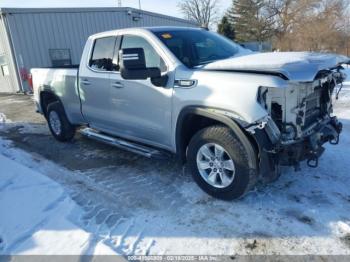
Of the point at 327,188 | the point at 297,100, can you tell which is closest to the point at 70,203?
the point at 297,100

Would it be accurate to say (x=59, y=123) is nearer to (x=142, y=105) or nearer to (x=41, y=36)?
(x=142, y=105)

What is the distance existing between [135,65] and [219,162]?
1.44m

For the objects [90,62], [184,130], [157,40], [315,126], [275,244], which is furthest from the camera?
[90,62]

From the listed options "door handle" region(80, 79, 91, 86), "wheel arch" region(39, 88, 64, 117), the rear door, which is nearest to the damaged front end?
the rear door

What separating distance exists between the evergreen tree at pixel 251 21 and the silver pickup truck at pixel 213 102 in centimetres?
4040

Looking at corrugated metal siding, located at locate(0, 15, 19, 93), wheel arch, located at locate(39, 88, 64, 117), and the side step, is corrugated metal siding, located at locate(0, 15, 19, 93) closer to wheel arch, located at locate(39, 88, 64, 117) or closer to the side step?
wheel arch, located at locate(39, 88, 64, 117)

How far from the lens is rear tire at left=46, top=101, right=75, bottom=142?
6249mm

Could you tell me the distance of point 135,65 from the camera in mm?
3605

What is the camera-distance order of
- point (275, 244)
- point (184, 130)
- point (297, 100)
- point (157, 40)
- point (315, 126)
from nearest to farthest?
point (275, 244) < point (297, 100) < point (315, 126) < point (184, 130) < point (157, 40)

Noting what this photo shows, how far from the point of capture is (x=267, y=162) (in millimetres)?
3219

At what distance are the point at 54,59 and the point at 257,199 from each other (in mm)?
14237

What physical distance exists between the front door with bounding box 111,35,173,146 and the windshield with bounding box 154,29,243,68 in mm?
247

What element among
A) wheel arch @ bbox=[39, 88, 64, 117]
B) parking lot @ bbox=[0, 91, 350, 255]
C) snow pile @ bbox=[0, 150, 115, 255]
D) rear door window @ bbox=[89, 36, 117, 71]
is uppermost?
rear door window @ bbox=[89, 36, 117, 71]

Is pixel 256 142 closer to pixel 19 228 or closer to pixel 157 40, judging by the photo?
pixel 157 40
